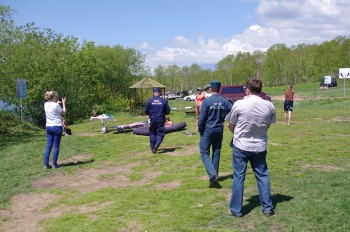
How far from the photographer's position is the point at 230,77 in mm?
80938

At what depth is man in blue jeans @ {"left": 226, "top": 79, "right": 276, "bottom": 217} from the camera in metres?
4.89

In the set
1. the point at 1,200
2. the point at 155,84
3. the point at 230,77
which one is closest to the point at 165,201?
the point at 1,200

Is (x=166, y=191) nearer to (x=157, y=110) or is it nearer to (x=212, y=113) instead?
(x=212, y=113)

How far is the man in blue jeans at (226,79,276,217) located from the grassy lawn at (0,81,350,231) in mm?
223

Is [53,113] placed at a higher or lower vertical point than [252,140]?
higher

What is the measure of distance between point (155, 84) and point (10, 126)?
10.1 m

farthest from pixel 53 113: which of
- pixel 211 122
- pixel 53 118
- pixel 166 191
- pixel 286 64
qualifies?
pixel 286 64

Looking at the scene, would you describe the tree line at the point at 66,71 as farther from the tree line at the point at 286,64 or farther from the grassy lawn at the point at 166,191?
the tree line at the point at 286,64

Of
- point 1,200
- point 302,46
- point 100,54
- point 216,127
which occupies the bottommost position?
point 1,200

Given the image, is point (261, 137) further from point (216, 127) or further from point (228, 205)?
point (216, 127)

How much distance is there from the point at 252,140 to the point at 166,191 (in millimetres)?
2164

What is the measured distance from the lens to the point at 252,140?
4918 mm

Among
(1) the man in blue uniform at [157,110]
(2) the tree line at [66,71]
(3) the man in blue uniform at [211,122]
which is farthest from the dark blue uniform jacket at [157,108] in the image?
(2) the tree line at [66,71]

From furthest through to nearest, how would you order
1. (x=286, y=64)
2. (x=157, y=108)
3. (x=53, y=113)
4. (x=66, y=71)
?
1. (x=286, y=64)
2. (x=66, y=71)
3. (x=157, y=108)
4. (x=53, y=113)
